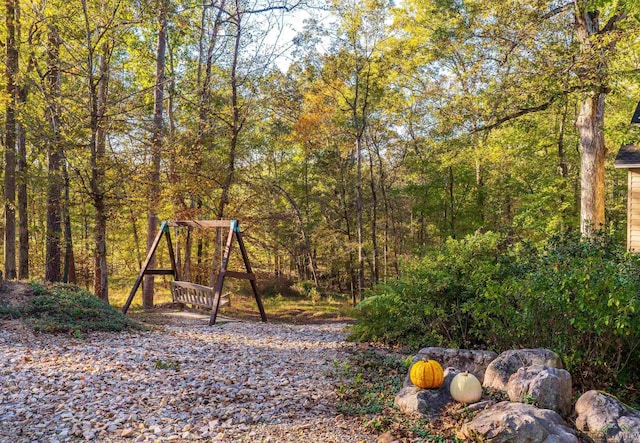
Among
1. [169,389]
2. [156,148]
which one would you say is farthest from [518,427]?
[156,148]

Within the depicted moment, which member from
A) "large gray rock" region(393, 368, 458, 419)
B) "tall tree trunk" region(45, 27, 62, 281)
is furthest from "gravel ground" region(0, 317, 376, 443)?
"tall tree trunk" region(45, 27, 62, 281)

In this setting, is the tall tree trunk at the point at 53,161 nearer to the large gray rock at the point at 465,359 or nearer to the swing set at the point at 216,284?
the swing set at the point at 216,284

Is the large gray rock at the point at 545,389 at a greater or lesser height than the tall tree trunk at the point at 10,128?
lesser

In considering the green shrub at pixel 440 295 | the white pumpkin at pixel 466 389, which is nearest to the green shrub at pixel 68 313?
the green shrub at pixel 440 295

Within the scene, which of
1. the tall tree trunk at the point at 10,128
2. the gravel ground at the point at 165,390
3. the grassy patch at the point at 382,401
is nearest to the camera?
the grassy patch at the point at 382,401

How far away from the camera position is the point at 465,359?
412 centimetres

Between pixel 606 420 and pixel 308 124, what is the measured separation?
15.9 m

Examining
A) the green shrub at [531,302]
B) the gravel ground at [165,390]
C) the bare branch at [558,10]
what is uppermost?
the bare branch at [558,10]

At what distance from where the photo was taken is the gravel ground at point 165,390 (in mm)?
3262

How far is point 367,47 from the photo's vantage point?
15.9 meters

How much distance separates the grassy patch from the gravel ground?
13 cm

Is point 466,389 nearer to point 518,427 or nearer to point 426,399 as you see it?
point 426,399

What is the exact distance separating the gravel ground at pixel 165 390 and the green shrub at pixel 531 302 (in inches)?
46.2

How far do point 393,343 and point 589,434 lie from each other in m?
3.37
